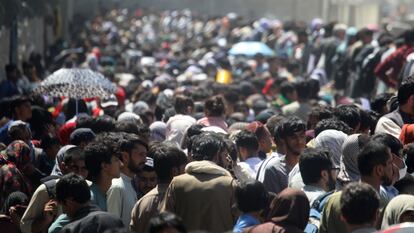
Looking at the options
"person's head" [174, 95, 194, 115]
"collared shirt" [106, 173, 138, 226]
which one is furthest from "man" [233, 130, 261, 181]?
"person's head" [174, 95, 194, 115]

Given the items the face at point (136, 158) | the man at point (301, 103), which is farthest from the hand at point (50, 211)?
the man at point (301, 103)

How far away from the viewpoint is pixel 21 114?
1562cm

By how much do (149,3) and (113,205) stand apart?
71043 mm

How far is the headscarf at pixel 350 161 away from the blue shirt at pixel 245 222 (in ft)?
3.48

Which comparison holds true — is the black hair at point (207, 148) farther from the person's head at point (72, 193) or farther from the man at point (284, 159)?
the person's head at point (72, 193)

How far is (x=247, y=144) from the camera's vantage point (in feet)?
41.1

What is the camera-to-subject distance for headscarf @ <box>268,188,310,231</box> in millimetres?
8855

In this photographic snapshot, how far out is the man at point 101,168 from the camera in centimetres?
1038

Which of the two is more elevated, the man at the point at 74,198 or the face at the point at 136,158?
the man at the point at 74,198

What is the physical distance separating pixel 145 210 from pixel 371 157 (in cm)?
178

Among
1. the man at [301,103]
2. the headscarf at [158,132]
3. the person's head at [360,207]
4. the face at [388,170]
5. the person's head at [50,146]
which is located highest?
the person's head at [360,207]

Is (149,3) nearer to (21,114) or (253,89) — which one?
(253,89)

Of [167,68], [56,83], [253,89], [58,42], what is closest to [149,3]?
[58,42]

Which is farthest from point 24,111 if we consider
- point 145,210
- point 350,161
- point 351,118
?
point 350,161
